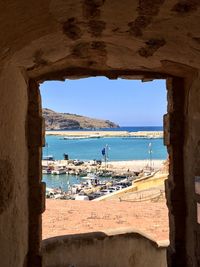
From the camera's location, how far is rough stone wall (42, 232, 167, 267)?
5832 millimetres

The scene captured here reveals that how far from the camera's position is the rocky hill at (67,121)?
132500 millimetres

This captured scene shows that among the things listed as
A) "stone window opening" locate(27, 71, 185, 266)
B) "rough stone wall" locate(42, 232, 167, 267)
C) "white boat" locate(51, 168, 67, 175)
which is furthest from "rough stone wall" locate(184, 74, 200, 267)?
"white boat" locate(51, 168, 67, 175)

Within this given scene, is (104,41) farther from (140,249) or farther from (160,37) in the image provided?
(140,249)

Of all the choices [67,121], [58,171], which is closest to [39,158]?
[58,171]

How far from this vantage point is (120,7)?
109 inches

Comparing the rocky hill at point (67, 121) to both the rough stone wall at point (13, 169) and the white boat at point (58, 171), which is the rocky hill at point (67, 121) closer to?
the white boat at point (58, 171)

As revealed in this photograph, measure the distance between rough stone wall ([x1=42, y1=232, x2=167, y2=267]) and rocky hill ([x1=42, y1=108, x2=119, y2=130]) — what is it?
379 feet

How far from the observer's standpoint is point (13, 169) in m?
3.99

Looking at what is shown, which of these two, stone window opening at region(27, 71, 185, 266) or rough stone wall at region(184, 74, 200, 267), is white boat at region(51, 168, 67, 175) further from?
rough stone wall at region(184, 74, 200, 267)

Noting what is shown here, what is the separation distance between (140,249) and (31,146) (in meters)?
2.52

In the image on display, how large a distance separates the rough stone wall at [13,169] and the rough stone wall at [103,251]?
3.59 feet

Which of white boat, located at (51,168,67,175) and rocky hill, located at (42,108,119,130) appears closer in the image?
white boat, located at (51,168,67,175)

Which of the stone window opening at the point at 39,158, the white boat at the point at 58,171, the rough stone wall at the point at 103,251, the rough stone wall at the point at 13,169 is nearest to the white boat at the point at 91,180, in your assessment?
the white boat at the point at 58,171

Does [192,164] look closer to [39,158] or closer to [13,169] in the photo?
[39,158]
